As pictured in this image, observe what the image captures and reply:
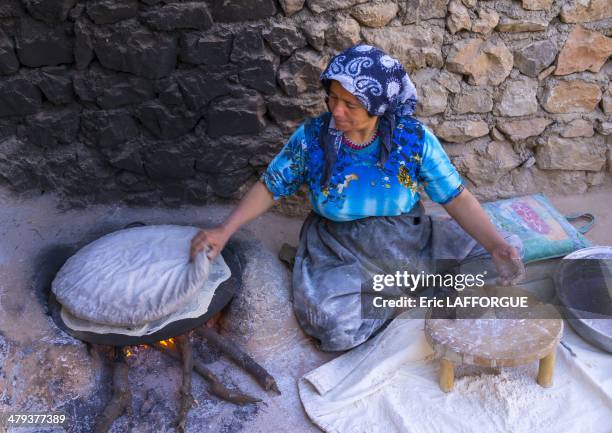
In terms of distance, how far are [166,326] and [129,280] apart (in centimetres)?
21

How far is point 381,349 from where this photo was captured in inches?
85.7

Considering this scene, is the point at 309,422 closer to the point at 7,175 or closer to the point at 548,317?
the point at 548,317

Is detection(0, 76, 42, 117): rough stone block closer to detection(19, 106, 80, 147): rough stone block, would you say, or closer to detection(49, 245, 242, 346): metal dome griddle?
detection(19, 106, 80, 147): rough stone block

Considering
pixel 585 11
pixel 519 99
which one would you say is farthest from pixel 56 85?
pixel 585 11

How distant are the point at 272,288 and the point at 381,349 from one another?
18.6 inches

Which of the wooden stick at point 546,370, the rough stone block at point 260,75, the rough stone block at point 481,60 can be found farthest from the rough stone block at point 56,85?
the wooden stick at point 546,370

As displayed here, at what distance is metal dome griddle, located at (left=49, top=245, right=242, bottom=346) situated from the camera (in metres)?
2.01

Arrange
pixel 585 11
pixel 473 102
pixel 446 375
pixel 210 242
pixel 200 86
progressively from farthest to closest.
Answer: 1. pixel 473 102
2. pixel 585 11
3. pixel 200 86
4. pixel 210 242
5. pixel 446 375

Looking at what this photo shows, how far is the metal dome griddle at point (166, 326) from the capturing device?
6.58 ft

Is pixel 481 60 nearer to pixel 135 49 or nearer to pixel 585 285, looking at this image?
pixel 585 285

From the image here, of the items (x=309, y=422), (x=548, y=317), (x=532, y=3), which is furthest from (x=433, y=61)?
(x=309, y=422)

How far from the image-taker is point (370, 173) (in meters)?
2.19

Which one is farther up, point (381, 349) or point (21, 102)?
point (21, 102)

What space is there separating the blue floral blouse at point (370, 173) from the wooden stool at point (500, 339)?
45cm
